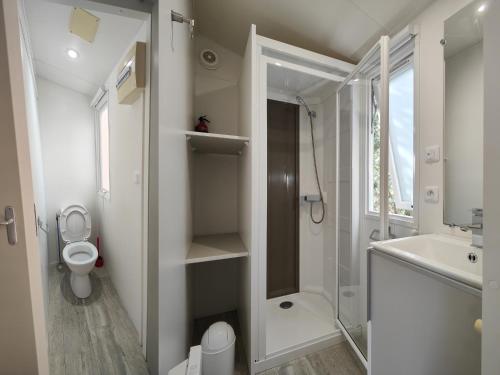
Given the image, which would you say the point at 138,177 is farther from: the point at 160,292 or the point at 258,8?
the point at 258,8

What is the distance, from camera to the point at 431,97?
1192 millimetres

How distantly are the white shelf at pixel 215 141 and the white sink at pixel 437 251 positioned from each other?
3.63ft

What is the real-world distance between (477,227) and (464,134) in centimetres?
52

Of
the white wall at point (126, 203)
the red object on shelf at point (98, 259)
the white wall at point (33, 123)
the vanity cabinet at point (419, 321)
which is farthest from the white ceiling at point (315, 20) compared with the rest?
the red object on shelf at point (98, 259)

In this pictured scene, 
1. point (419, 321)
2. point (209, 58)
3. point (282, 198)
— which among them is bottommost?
point (419, 321)

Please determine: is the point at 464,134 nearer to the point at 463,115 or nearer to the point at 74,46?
the point at 463,115

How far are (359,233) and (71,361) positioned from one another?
1.94m

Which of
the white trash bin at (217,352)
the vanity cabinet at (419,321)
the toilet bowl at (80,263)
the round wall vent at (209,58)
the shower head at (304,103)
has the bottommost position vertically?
the white trash bin at (217,352)

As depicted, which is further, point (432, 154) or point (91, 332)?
point (432, 154)

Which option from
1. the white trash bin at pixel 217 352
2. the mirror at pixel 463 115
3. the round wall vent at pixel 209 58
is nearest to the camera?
the mirror at pixel 463 115

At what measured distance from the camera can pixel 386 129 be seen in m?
1.17

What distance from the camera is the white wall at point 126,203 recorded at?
832mm

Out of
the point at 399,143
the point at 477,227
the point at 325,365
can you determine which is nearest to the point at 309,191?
the point at 399,143

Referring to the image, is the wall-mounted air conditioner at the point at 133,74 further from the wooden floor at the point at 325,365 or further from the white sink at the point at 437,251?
the wooden floor at the point at 325,365
